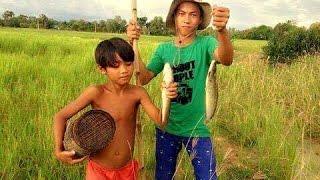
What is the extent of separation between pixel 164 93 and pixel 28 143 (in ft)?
6.20

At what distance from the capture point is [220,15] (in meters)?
1.73

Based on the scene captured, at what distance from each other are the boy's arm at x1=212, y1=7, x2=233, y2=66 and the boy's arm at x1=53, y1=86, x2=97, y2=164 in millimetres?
602

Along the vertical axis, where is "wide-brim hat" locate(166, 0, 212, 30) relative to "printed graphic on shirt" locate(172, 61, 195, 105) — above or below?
above

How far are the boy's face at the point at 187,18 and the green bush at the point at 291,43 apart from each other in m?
9.74

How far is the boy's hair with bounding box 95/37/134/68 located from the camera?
2006 mm

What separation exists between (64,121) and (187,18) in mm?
A: 816

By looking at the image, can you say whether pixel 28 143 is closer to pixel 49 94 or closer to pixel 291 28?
pixel 49 94

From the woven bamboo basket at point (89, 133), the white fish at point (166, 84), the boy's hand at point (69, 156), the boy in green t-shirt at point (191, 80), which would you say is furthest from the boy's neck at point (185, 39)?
the boy's hand at point (69, 156)

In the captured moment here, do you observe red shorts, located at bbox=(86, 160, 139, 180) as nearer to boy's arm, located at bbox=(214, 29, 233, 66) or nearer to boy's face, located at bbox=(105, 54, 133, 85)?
boy's face, located at bbox=(105, 54, 133, 85)

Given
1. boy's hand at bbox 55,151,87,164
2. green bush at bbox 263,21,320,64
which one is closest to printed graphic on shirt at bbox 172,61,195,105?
boy's hand at bbox 55,151,87,164

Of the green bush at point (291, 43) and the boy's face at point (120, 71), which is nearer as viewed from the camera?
the boy's face at point (120, 71)

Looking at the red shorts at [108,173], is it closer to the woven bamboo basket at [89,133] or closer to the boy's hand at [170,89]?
the woven bamboo basket at [89,133]

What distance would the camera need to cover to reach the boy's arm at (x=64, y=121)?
1898 millimetres

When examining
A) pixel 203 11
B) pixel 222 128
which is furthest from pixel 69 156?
pixel 222 128
